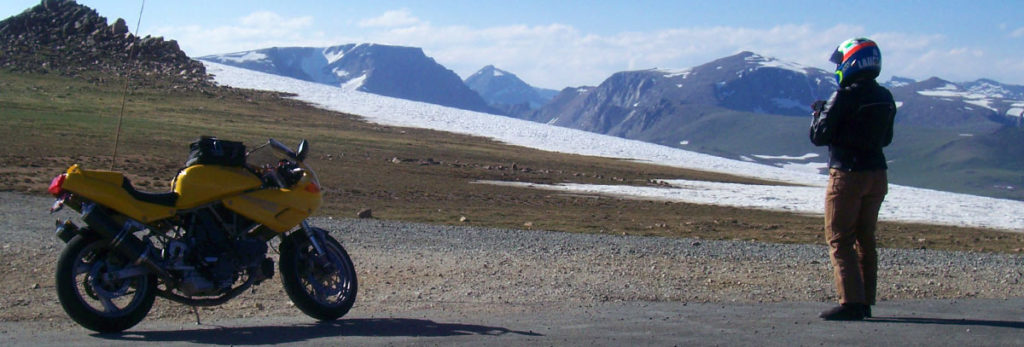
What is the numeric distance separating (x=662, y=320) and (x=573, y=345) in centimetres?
135

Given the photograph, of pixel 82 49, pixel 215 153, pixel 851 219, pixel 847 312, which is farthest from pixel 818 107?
pixel 82 49

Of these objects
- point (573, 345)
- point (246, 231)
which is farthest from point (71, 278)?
point (573, 345)

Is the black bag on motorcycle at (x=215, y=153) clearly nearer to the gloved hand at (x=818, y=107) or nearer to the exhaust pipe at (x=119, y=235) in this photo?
the exhaust pipe at (x=119, y=235)

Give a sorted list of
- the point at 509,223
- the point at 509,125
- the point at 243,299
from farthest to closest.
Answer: the point at 509,125
the point at 509,223
the point at 243,299

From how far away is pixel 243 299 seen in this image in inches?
335

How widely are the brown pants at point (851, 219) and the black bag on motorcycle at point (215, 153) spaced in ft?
15.3

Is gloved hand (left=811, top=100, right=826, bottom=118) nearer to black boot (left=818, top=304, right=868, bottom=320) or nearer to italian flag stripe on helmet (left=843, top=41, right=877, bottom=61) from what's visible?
italian flag stripe on helmet (left=843, top=41, right=877, bottom=61)

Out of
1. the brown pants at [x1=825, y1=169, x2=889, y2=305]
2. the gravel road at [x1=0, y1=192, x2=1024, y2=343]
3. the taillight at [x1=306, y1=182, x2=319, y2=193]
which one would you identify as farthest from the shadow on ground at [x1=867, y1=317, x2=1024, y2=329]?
the taillight at [x1=306, y1=182, x2=319, y2=193]

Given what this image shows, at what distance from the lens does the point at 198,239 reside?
696 cm

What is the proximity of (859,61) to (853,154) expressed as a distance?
0.74m

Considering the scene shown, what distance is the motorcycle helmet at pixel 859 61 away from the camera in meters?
7.34

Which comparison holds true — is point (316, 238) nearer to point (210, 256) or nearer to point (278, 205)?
point (278, 205)

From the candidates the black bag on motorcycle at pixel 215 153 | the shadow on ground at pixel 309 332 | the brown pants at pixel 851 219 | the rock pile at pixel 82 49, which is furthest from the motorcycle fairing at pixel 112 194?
the rock pile at pixel 82 49

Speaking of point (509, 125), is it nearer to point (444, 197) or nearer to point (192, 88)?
point (192, 88)
